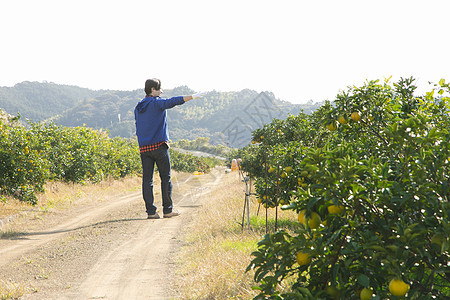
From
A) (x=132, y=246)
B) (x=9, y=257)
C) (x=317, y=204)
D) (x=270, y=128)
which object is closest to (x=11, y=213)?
(x=9, y=257)

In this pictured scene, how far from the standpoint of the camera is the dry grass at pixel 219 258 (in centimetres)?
334

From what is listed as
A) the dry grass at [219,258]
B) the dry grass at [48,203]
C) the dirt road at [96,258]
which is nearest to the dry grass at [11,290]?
the dirt road at [96,258]

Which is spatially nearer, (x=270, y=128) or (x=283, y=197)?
(x=283, y=197)

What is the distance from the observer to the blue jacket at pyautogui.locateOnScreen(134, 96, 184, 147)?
5723 millimetres

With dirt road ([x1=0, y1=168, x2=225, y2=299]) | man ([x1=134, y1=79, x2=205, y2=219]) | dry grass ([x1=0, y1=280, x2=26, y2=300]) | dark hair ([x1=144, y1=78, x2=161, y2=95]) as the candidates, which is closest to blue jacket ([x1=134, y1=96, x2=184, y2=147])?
man ([x1=134, y1=79, x2=205, y2=219])

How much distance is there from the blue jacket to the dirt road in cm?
162

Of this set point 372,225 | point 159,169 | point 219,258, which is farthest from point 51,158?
point 372,225

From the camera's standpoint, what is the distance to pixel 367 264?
61.8 inches

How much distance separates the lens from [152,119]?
5805 millimetres

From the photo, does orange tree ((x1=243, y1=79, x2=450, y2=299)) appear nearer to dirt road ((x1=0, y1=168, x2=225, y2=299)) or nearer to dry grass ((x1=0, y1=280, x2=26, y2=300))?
dirt road ((x1=0, y1=168, x2=225, y2=299))

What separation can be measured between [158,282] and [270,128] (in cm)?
Answer: 522

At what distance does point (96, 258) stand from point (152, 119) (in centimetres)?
222

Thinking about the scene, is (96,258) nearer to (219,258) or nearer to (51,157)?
(219,258)

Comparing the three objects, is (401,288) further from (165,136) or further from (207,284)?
(165,136)
